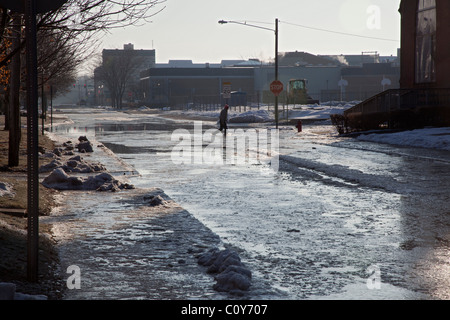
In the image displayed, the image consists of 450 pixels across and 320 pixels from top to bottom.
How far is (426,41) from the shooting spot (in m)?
38.1

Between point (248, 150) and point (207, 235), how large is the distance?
51.7ft

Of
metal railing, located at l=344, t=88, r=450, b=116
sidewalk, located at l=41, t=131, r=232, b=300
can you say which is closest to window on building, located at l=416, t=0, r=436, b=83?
metal railing, located at l=344, t=88, r=450, b=116

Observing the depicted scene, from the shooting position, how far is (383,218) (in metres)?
9.93

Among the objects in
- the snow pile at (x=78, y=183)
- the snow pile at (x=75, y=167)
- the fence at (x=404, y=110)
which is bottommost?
the snow pile at (x=78, y=183)

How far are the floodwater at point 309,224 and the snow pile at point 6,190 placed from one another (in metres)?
1.44

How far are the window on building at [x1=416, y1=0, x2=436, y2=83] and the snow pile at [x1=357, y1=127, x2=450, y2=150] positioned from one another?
9160 mm

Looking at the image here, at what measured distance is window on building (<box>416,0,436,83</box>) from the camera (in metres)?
37.2

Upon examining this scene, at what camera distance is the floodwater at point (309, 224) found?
20.6 feet

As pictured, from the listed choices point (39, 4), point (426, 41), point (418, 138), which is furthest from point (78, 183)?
point (426, 41)

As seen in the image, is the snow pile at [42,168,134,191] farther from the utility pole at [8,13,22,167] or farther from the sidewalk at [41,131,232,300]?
the utility pole at [8,13,22,167]

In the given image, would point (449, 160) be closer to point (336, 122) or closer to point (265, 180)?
point (265, 180)

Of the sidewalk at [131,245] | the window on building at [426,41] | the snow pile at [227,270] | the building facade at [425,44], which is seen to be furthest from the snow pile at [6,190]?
the window on building at [426,41]

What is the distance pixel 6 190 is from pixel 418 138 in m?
18.8

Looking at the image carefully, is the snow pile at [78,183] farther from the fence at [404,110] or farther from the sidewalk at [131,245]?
the fence at [404,110]
